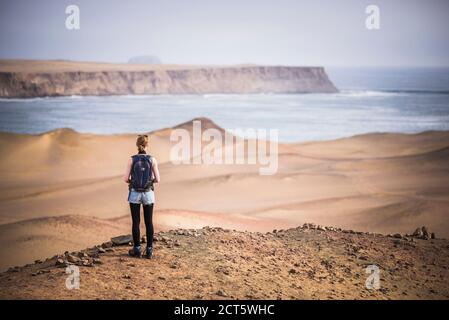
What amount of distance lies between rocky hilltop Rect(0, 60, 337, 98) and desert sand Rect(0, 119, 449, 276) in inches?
118

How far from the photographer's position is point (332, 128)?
23.9 meters

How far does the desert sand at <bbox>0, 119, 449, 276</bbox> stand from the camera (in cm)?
1279

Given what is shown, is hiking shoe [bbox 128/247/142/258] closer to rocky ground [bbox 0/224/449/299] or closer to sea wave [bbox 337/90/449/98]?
rocky ground [bbox 0/224/449/299]

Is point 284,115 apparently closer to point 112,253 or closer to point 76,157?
point 76,157

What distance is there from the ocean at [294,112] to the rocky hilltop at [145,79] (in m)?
1.46

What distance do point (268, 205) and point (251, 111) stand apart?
31.3 ft

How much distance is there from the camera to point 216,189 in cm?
1988

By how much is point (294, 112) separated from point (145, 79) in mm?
18560

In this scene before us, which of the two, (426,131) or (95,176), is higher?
(426,131)

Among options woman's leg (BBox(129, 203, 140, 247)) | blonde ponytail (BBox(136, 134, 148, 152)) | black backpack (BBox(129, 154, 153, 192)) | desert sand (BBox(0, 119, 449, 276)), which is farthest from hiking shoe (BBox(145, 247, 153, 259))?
desert sand (BBox(0, 119, 449, 276))

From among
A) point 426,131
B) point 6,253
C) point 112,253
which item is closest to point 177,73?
point 426,131

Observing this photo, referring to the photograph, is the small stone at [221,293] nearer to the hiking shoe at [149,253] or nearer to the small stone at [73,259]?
the hiking shoe at [149,253]
